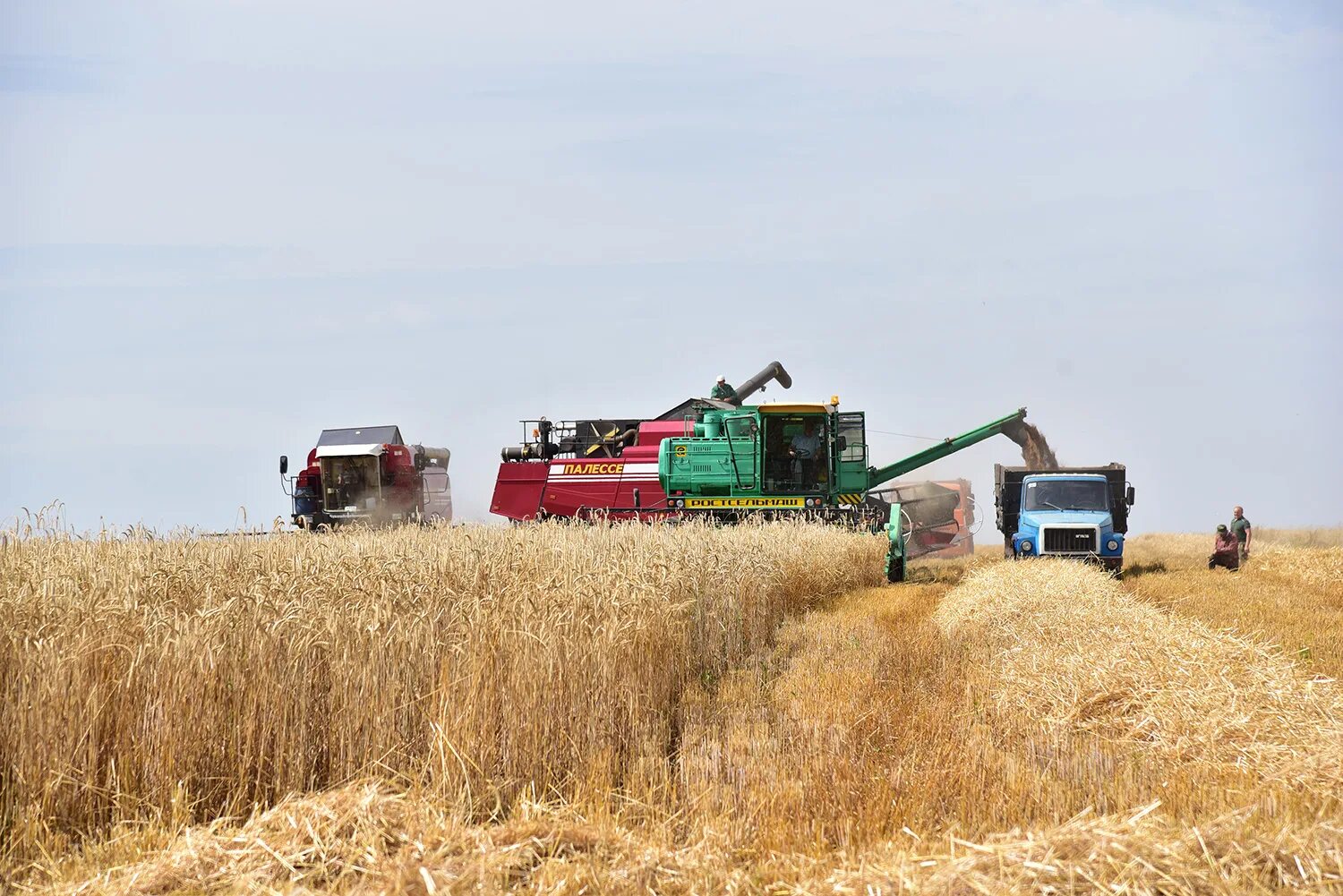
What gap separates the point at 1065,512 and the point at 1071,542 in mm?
688

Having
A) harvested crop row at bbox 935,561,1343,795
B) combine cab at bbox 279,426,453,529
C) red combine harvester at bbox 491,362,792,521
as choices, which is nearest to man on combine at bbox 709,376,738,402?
red combine harvester at bbox 491,362,792,521

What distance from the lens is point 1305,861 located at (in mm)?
4234

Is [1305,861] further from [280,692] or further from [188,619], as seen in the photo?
[188,619]

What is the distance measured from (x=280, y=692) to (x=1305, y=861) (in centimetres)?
417

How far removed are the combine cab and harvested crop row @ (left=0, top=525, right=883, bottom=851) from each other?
54.8 ft

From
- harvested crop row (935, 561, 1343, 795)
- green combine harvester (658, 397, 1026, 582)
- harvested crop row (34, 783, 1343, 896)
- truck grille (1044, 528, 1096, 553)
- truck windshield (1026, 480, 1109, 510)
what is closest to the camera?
harvested crop row (34, 783, 1343, 896)

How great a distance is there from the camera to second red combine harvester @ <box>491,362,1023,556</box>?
20.2 m

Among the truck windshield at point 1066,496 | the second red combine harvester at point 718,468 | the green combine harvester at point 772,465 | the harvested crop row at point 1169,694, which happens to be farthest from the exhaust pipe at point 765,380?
the harvested crop row at point 1169,694

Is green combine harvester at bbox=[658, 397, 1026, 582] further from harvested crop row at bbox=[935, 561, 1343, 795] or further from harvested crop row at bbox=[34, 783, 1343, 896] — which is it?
harvested crop row at bbox=[34, 783, 1343, 896]

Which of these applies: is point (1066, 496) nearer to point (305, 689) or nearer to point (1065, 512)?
point (1065, 512)

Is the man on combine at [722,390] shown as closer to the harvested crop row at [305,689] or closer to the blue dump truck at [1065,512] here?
the blue dump truck at [1065,512]

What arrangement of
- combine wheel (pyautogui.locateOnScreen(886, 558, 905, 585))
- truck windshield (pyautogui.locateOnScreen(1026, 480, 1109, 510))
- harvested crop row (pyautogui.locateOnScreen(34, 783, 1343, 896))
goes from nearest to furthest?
harvested crop row (pyautogui.locateOnScreen(34, 783, 1343, 896)) < combine wheel (pyautogui.locateOnScreen(886, 558, 905, 585)) < truck windshield (pyautogui.locateOnScreen(1026, 480, 1109, 510))

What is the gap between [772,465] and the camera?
20.4 m

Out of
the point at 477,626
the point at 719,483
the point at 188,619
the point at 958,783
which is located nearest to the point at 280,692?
the point at 188,619
